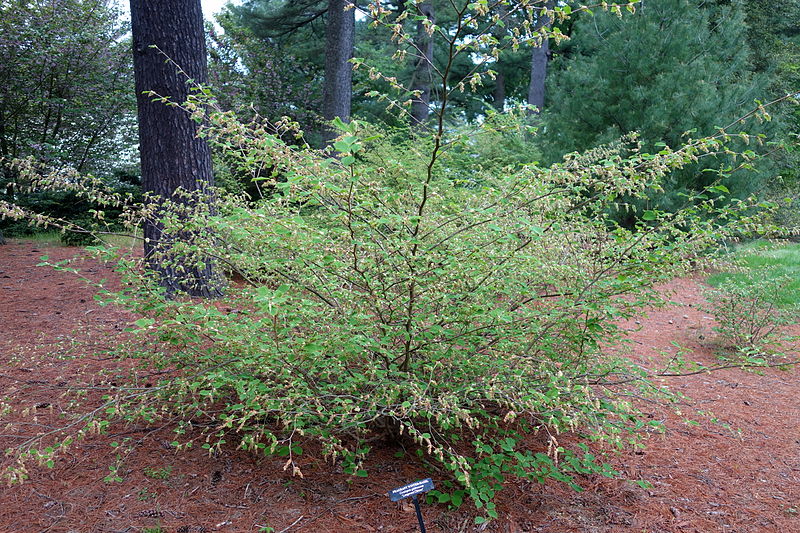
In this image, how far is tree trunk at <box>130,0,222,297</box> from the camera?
490cm

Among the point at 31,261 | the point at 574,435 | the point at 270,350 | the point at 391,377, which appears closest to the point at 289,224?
the point at 270,350

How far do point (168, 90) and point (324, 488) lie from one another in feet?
12.7

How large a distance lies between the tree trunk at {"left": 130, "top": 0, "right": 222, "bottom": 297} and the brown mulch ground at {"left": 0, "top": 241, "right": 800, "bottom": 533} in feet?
6.03

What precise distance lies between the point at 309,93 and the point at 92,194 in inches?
527

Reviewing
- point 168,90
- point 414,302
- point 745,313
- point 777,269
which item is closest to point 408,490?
point 414,302

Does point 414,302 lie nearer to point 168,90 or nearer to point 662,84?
point 168,90

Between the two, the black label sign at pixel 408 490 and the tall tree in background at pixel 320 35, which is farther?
the tall tree in background at pixel 320 35

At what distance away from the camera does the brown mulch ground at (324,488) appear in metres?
2.55

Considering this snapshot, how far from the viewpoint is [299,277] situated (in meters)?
2.69

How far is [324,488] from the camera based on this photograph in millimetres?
2799

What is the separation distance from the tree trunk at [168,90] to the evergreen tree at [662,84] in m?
6.76

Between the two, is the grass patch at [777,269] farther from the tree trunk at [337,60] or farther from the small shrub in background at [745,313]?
the tree trunk at [337,60]

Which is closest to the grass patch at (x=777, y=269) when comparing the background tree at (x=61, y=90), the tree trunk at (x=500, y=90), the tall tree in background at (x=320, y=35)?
the tall tree in background at (x=320, y=35)

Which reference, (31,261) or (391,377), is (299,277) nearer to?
(391,377)
